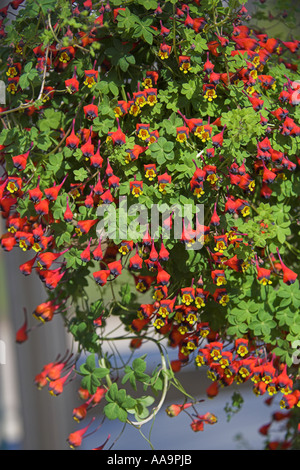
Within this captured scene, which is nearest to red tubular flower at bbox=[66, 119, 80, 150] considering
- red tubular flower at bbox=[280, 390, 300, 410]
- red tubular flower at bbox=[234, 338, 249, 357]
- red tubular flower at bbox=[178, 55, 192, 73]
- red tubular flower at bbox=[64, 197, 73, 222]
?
red tubular flower at bbox=[64, 197, 73, 222]

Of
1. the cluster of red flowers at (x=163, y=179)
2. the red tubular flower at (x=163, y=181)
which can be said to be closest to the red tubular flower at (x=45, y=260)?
the cluster of red flowers at (x=163, y=179)

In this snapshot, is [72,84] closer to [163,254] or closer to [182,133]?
[182,133]

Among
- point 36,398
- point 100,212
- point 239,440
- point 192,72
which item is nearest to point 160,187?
point 100,212

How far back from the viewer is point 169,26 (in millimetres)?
1007

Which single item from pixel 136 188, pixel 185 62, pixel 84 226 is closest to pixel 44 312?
Result: pixel 84 226

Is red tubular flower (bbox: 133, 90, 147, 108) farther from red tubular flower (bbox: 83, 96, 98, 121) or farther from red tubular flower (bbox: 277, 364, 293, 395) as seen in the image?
red tubular flower (bbox: 277, 364, 293, 395)

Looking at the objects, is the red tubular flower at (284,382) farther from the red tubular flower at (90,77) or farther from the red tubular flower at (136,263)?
the red tubular flower at (90,77)

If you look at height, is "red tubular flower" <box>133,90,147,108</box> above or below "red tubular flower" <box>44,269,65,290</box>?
above

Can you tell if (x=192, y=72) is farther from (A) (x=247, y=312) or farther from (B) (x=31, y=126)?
(A) (x=247, y=312)

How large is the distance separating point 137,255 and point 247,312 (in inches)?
9.1

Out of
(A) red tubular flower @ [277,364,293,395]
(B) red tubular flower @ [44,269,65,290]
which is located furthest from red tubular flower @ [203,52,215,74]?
(A) red tubular flower @ [277,364,293,395]

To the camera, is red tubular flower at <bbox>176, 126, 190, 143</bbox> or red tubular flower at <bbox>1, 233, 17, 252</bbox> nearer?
red tubular flower at <bbox>176, 126, 190, 143</bbox>

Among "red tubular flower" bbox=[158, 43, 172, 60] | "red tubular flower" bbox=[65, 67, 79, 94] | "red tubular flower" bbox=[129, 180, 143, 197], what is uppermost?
"red tubular flower" bbox=[158, 43, 172, 60]

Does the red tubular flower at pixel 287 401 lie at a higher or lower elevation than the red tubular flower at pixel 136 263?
lower
